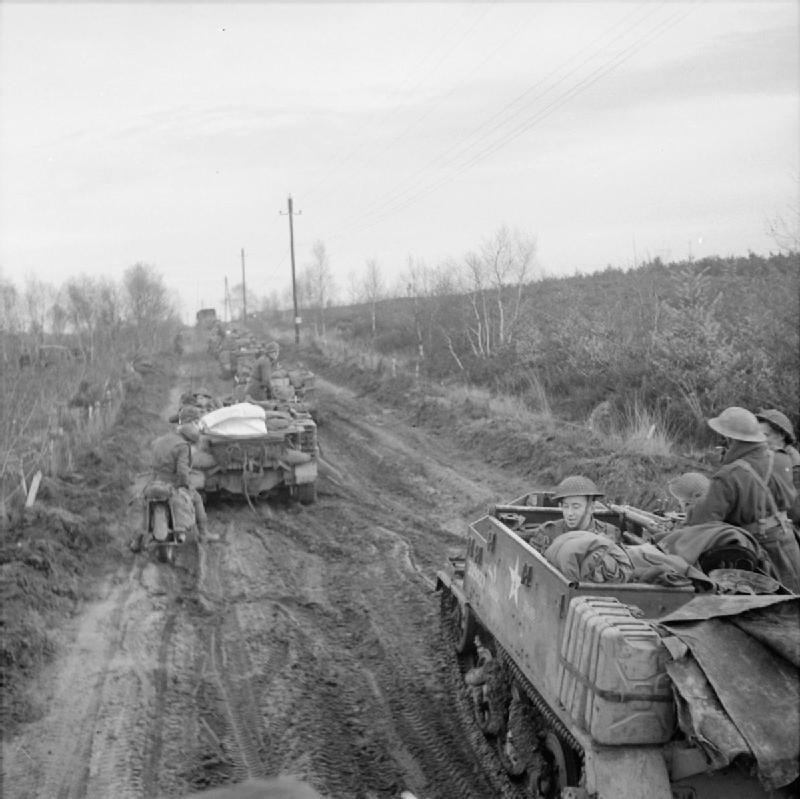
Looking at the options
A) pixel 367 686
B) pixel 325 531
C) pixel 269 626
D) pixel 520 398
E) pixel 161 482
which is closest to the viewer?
pixel 367 686

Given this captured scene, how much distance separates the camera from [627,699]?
4.38m

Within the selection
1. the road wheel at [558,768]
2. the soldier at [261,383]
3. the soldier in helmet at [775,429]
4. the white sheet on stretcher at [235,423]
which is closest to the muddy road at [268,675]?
the road wheel at [558,768]

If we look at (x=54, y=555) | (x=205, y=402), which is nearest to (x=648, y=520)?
(x=54, y=555)

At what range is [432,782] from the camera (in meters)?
5.99

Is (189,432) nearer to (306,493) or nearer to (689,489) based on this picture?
(306,493)

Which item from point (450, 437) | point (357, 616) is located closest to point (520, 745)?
point (357, 616)

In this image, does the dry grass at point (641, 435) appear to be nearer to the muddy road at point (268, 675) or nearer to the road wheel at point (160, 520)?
the muddy road at point (268, 675)

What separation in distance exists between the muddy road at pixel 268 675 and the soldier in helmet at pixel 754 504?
215 centimetres

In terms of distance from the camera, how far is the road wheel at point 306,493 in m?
13.7

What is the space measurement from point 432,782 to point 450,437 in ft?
42.1

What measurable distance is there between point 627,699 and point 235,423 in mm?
9581

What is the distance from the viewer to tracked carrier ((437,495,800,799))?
405 centimetres

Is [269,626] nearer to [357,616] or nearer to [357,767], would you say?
[357,616]

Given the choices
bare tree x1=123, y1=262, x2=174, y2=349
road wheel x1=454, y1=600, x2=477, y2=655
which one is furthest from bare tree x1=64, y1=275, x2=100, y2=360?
road wheel x1=454, y1=600, x2=477, y2=655
